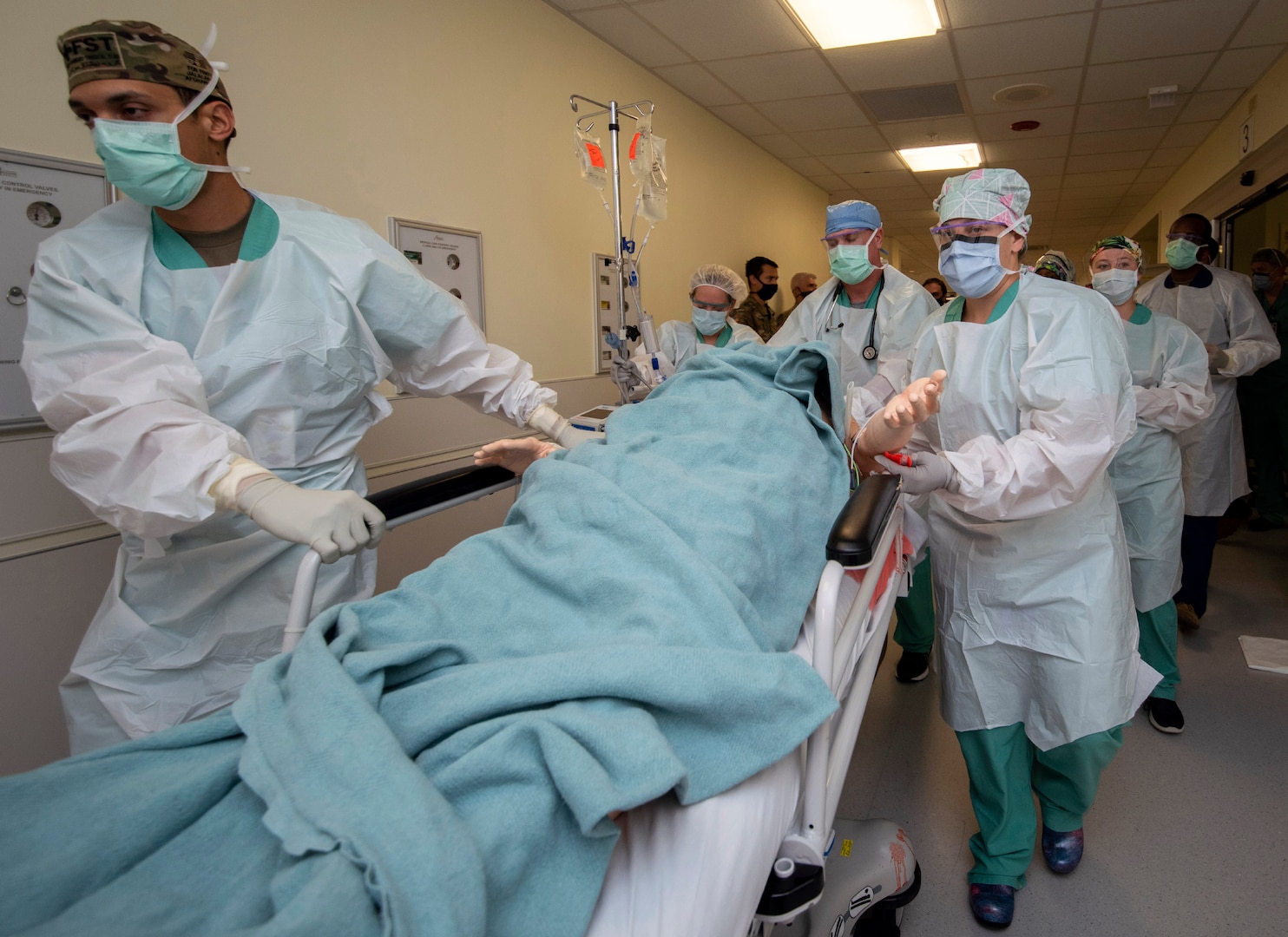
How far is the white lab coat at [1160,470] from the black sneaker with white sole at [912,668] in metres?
0.71

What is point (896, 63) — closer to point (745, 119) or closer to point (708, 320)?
point (745, 119)

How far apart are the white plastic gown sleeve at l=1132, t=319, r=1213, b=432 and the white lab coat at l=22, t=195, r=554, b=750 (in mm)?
2107

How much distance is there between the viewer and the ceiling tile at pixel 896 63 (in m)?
3.64

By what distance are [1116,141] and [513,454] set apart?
5544mm

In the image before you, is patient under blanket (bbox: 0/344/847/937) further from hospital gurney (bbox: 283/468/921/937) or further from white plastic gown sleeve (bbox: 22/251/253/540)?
white plastic gown sleeve (bbox: 22/251/253/540)

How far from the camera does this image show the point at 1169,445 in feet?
7.36

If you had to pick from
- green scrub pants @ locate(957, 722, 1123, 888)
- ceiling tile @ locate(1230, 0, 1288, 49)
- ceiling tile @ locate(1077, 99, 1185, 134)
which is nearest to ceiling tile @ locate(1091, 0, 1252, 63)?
ceiling tile @ locate(1230, 0, 1288, 49)

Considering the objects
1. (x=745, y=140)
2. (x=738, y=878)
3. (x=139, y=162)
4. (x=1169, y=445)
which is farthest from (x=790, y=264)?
(x=738, y=878)

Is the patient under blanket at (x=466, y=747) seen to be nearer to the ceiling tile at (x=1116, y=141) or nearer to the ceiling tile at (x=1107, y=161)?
the ceiling tile at (x=1116, y=141)

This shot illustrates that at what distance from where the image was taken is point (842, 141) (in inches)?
212

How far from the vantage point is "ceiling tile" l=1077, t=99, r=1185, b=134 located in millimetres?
4418

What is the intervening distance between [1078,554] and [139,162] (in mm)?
1813

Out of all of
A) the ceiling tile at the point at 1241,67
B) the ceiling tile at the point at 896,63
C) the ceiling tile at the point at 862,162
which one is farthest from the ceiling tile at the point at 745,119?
the ceiling tile at the point at 1241,67

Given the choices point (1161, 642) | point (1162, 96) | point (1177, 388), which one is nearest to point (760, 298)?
point (1162, 96)
